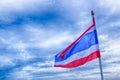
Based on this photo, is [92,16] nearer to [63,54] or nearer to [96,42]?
[96,42]

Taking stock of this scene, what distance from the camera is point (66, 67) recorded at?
82.3 ft

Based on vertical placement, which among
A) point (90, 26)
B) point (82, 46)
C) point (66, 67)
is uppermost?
point (90, 26)

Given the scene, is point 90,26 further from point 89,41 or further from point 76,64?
point 76,64

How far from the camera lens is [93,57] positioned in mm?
23797

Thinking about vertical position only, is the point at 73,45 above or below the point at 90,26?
below

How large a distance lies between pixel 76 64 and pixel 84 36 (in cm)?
261

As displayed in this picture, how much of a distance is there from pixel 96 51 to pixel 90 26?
8.34 ft

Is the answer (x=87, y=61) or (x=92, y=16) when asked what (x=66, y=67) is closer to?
(x=87, y=61)

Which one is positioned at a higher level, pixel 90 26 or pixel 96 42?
pixel 90 26

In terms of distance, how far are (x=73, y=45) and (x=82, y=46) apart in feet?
2.76

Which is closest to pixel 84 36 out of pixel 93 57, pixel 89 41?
pixel 89 41

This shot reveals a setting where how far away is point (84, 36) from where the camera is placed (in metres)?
24.9

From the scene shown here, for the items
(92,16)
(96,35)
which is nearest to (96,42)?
(96,35)

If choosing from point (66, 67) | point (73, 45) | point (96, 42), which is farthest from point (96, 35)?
point (66, 67)
